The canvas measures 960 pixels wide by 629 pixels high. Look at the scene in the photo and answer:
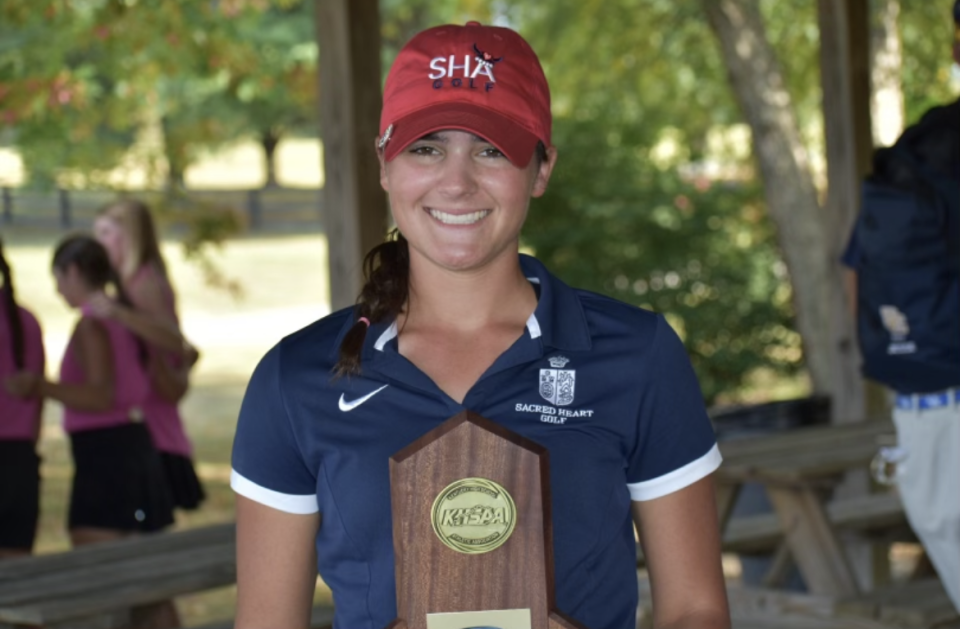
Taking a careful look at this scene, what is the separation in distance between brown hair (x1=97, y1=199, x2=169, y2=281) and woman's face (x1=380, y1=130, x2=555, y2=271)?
13.7 feet

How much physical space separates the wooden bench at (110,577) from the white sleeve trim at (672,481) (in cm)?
222

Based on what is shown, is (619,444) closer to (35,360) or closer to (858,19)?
(35,360)

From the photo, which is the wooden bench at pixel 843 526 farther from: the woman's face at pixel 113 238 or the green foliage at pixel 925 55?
the green foliage at pixel 925 55

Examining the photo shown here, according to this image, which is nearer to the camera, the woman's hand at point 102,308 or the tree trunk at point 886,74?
the woman's hand at point 102,308

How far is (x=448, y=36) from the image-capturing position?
1742 millimetres

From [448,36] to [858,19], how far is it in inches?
173

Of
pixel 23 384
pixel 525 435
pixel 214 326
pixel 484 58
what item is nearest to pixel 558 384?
pixel 525 435

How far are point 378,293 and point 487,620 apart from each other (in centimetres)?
48

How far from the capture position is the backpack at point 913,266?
3.74 metres

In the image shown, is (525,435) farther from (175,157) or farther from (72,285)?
(175,157)

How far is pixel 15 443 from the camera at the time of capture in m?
4.73

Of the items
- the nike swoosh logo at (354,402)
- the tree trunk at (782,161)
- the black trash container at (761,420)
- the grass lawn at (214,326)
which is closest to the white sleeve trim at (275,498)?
the nike swoosh logo at (354,402)

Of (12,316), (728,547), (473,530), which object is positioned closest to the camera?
(473,530)

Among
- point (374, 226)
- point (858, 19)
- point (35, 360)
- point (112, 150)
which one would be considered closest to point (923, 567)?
point (858, 19)
